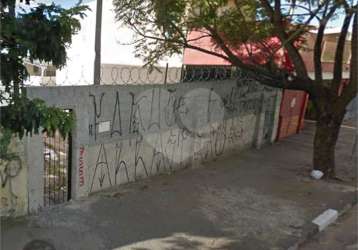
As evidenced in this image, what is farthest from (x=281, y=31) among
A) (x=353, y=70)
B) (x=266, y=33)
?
A: (x=353, y=70)

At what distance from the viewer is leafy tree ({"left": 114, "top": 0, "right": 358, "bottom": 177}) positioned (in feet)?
26.9

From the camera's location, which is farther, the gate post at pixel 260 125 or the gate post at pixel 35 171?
the gate post at pixel 260 125

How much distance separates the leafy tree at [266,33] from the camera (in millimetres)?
8211

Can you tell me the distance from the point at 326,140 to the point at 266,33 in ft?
9.11

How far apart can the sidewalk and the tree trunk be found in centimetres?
41

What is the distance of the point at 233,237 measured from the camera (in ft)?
18.0

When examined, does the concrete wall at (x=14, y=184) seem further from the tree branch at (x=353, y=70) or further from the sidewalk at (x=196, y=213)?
the tree branch at (x=353, y=70)

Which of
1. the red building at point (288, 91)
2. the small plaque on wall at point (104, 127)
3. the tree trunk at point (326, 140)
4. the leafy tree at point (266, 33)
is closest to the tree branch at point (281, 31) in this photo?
the leafy tree at point (266, 33)

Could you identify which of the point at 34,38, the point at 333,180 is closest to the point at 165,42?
the point at 333,180

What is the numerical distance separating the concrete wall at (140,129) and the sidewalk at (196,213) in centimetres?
32

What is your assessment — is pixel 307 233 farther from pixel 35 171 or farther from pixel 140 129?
pixel 35 171

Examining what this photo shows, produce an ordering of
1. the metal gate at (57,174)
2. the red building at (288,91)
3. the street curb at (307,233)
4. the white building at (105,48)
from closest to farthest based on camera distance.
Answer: the street curb at (307,233), the metal gate at (57,174), the red building at (288,91), the white building at (105,48)

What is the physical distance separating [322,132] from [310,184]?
125 centimetres

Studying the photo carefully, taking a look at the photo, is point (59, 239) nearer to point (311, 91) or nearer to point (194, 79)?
point (194, 79)
